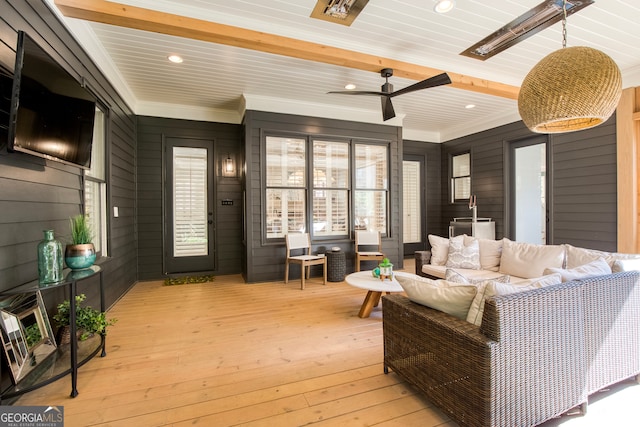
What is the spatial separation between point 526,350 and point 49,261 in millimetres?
2869

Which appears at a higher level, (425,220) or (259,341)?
(425,220)

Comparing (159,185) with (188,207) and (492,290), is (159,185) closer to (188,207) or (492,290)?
→ (188,207)

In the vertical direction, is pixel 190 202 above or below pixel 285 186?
below

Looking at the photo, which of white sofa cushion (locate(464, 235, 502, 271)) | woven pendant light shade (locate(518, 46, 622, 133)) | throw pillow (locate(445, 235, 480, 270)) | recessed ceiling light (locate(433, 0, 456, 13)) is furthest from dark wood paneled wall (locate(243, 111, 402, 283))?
woven pendant light shade (locate(518, 46, 622, 133))

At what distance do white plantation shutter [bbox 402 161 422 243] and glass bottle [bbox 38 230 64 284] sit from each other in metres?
6.25

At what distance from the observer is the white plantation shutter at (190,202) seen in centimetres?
509

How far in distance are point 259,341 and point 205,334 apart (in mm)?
595

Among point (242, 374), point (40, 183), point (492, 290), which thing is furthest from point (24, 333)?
point (492, 290)

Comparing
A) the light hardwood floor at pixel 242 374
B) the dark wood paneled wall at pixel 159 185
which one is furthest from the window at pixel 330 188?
the light hardwood floor at pixel 242 374

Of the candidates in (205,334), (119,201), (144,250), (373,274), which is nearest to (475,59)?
(373,274)

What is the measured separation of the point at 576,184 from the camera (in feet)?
14.4

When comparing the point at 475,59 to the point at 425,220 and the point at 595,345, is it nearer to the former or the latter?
the point at 595,345

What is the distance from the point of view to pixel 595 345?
1670mm

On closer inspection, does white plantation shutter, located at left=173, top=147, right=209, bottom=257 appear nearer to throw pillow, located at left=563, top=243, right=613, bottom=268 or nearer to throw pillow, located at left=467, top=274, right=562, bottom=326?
throw pillow, located at left=467, top=274, right=562, bottom=326
